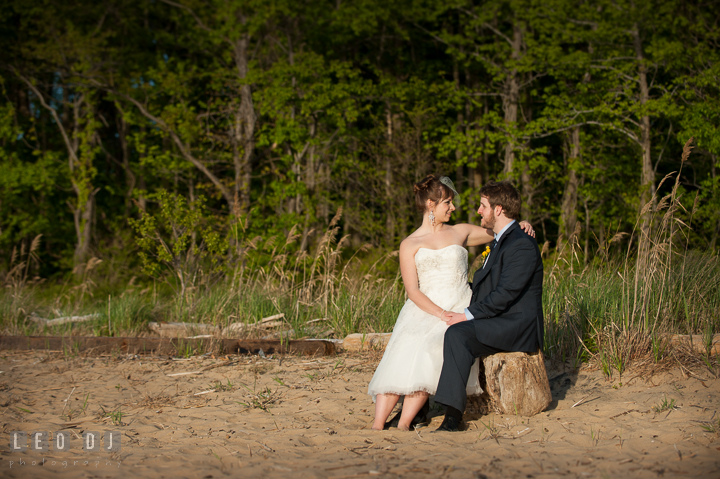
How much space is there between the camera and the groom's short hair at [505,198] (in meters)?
3.96

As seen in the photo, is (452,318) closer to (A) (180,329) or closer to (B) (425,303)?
(B) (425,303)

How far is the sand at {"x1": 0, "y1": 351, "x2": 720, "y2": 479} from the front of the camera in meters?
3.08

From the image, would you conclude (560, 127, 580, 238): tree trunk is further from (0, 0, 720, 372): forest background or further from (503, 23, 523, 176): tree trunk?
(503, 23, 523, 176): tree trunk

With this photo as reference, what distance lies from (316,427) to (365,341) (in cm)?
218

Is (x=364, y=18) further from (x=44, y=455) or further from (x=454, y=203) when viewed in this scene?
(x=44, y=455)

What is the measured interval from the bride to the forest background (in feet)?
18.6

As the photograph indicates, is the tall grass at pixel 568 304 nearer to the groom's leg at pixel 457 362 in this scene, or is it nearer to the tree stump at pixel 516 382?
the tree stump at pixel 516 382

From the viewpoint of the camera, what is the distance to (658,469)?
2877 millimetres

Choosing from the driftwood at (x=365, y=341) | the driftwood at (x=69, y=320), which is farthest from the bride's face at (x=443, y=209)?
the driftwood at (x=69, y=320)

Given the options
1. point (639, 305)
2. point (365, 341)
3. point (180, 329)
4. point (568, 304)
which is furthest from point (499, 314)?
point (180, 329)

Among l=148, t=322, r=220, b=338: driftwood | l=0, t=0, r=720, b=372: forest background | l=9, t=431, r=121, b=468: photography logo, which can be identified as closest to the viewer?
l=9, t=431, r=121, b=468: photography logo

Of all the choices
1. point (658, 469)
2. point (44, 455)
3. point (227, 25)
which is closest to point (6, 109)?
point (227, 25)

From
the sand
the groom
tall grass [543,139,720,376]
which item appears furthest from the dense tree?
the groom

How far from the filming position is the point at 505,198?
397 centimetres
